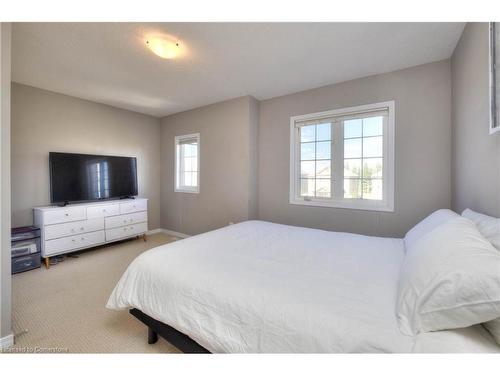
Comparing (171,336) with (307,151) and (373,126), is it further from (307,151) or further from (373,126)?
(373,126)

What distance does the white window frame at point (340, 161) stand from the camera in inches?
98.3

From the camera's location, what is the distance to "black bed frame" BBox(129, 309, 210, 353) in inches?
48.4

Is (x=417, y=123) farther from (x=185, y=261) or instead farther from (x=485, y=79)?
(x=185, y=261)

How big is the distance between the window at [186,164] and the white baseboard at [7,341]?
2.76 metres

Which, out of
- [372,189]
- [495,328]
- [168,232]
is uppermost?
[372,189]

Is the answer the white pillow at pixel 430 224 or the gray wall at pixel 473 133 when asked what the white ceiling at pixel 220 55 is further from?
the white pillow at pixel 430 224

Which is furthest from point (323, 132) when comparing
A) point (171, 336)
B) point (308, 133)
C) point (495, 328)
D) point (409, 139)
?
point (171, 336)

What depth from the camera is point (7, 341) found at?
1.49 metres

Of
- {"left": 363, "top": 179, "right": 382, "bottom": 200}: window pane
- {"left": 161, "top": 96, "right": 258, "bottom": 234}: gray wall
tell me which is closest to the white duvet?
{"left": 363, "top": 179, "right": 382, "bottom": 200}: window pane

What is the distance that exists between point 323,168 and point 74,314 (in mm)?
3116

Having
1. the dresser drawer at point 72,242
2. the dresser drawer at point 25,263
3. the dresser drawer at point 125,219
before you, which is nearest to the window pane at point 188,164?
the dresser drawer at point 125,219

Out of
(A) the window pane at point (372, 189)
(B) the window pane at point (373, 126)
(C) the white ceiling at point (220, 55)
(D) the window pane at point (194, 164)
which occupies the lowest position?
(A) the window pane at point (372, 189)

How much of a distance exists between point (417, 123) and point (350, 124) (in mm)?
Answer: 694
